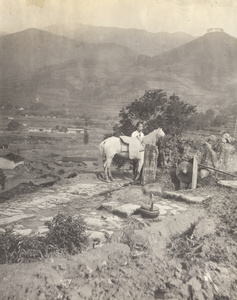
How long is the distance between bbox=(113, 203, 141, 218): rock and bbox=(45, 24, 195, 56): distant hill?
3.14 meters

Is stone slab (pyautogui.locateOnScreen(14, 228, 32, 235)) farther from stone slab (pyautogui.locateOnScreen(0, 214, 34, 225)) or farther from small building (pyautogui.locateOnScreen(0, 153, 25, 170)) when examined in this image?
small building (pyautogui.locateOnScreen(0, 153, 25, 170))

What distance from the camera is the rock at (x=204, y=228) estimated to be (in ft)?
11.1

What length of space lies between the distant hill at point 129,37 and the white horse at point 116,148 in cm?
197

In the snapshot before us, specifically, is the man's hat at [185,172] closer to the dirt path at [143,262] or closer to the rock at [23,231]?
the dirt path at [143,262]

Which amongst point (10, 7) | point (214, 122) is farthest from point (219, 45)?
point (10, 7)

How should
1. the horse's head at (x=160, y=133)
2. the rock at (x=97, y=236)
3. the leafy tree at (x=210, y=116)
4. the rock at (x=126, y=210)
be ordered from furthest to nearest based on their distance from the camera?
1. the leafy tree at (x=210, y=116)
2. the horse's head at (x=160, y=133)
3. the rock at (x=126, y=210)
4. the rock at (x=97, y=236)

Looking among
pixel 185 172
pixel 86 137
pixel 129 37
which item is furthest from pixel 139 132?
pixel 129 37

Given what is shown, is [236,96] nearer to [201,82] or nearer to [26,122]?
[201,82]

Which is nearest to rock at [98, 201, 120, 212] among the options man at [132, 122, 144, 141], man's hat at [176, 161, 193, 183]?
man's hat at [176, 161, 193, 183]

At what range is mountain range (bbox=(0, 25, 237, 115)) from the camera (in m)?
4.70

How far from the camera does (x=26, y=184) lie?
16.2 ft

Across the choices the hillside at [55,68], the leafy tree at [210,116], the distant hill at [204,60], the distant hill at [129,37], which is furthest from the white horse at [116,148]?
the distant hill at [129,37]

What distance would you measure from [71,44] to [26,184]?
9.40 ft

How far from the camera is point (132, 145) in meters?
6.39
